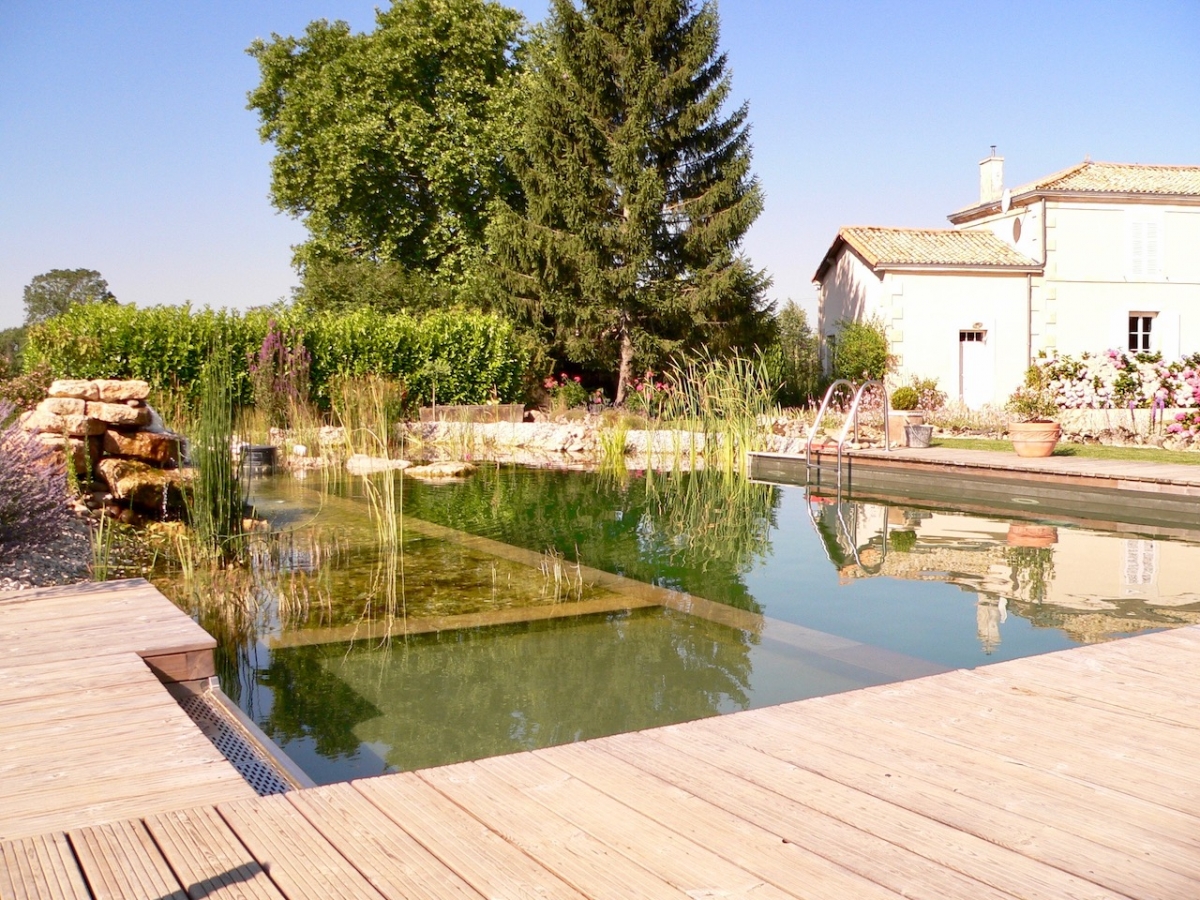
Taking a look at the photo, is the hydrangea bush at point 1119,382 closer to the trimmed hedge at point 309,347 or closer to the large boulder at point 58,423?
the trimmed hedge at point 309,347

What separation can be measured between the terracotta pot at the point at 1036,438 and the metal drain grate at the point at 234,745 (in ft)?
28.9

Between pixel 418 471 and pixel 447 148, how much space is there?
1365 centimetres

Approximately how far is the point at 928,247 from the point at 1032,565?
14.5 metres

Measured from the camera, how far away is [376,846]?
169cm

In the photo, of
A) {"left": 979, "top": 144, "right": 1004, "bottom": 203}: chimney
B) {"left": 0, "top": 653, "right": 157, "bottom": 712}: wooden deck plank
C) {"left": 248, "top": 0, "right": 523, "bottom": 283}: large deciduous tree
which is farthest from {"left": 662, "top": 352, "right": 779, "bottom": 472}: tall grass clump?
{"left": 248, "top": 0, "right": 523, "bottom": 283}: large deciduous tree

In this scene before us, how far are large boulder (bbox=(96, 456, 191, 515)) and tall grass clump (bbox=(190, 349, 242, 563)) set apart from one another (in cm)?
107

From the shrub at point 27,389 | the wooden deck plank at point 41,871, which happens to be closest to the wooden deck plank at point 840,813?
the wooden deck plank at point 41,871

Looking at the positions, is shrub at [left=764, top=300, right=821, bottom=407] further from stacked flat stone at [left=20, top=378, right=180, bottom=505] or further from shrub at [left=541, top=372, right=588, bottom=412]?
stacked flat stone at [left=20, top=378, right=180, bottom=505]

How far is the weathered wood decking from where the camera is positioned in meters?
1.55

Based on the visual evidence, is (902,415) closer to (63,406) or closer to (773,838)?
(63,406)

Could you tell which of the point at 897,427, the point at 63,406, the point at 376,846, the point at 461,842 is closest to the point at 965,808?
the point at 461,842

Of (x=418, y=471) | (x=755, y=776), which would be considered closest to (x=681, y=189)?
(x=418, y=471)

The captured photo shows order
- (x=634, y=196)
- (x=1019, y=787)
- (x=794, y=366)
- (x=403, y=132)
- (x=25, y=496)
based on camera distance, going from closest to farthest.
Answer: (x=1019, y=787), (x=25, y=496), (x=634, y=196), (x=794, y=366), (x=403, y=132)

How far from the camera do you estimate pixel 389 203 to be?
77.4ft
